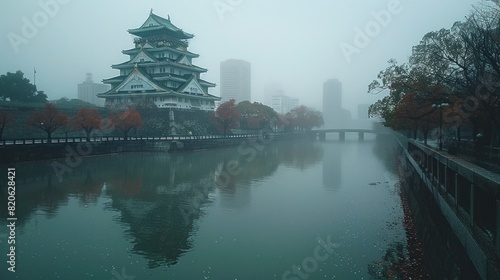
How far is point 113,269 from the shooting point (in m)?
11.5

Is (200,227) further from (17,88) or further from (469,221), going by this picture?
Answer: (17,88)

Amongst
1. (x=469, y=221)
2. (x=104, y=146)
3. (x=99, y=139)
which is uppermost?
(x=99, y=139)

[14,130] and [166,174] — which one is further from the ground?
[14,130]

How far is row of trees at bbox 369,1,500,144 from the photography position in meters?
15.3

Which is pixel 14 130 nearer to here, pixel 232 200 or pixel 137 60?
pixel 137 60

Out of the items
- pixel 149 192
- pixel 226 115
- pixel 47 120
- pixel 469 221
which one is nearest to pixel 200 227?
pixel 149 192

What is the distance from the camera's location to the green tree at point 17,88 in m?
57.3

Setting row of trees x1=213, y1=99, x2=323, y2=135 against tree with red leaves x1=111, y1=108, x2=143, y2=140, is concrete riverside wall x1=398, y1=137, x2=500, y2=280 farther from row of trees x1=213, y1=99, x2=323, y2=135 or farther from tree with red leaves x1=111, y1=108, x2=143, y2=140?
row of trees x1=213, y1=99, x2=323, y2=135

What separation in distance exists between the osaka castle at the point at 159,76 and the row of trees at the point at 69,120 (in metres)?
10.0

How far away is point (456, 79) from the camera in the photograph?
1742cm

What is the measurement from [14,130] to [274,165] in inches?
1312

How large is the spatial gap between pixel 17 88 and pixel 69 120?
2231 centimetres

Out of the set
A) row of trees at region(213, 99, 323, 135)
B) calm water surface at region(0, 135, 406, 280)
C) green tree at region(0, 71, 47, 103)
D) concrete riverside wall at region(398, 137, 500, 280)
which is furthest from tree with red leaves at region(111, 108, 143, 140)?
concrete riverside wall at region(398, 137, 500, 280)

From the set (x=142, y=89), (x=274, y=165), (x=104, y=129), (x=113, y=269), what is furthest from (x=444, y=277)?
(x=142, y=89)
